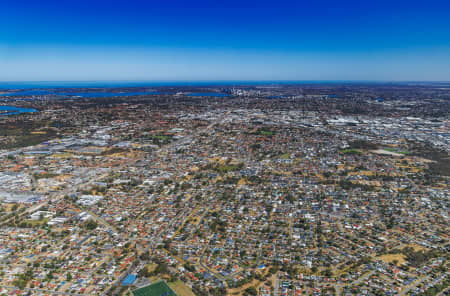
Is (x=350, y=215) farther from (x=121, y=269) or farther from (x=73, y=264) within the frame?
(x=73, y=264)

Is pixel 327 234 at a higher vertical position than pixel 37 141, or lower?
lower

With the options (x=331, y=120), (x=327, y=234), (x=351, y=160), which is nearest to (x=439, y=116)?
(x=331, y=120)

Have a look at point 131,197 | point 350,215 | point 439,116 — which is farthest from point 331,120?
point 131,197

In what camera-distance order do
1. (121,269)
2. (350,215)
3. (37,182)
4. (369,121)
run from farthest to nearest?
1. (369,121)
2. (37,182)
3. (350,215)
4. (121,269)

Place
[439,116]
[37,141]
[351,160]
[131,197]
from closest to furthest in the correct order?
[131,197] < [351,160] < [37,141] < [439,116]

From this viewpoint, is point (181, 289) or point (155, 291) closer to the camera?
point (155, 291)

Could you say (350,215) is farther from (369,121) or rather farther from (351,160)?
(369,121)

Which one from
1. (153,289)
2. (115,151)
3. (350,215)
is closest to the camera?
(153,289)

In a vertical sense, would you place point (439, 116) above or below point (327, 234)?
above

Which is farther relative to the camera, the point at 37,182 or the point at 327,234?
the point at 37,182
